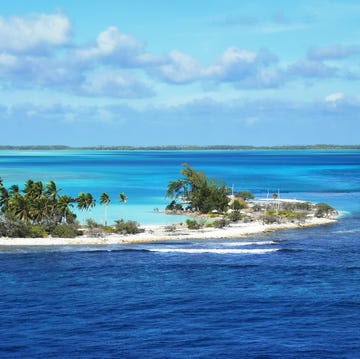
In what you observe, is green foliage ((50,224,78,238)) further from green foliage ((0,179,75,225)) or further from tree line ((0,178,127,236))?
green foliage ((0,179,75,225))

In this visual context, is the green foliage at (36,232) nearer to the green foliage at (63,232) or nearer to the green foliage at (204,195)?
the green foliage at (63,232)

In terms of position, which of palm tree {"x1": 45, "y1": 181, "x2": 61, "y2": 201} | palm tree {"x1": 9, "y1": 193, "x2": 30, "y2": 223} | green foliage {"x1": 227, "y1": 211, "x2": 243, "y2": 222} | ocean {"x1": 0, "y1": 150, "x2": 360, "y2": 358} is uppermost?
palm tree {"x1": 45, "y1": 181, "x2": 61, "y2": 201}

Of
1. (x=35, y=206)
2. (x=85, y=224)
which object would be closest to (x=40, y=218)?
(x=35, y=206)

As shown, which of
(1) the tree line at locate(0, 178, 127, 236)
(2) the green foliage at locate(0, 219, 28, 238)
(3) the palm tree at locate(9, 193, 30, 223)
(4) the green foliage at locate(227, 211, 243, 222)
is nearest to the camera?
(2) the green foliage at locate(0, 219, 28, 238)

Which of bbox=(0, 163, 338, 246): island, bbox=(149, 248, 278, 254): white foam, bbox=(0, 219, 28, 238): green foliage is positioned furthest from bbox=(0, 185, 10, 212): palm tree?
bbox=(149, 248, 278, 254): white foam

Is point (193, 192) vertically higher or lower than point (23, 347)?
higher

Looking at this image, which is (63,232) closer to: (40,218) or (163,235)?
(40,218)

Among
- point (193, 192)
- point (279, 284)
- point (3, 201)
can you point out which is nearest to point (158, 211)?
point (193, 192)

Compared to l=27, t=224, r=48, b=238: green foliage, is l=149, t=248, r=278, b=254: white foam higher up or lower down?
lower down

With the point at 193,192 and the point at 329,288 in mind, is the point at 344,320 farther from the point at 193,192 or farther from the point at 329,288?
the point at 193,192
